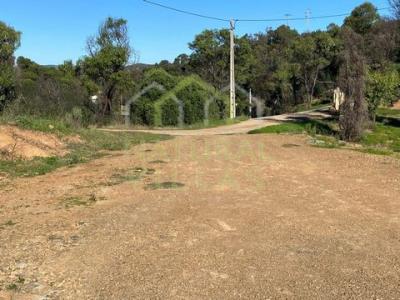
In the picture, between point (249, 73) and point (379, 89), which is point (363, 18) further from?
point (379, 89)

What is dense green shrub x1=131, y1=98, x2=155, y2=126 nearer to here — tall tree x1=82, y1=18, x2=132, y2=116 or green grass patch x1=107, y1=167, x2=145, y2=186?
tall tree x1=82, y1=18, x2=132, y2=116

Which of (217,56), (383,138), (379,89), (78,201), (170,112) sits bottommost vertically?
(383,138)

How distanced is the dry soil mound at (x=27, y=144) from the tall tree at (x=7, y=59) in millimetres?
8541

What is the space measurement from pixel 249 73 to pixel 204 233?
40210 mm

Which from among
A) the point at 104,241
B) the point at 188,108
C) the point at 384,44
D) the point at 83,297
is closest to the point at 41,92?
the point at 188,108

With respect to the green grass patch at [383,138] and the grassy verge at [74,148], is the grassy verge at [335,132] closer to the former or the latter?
the green grass patch at [383,138]

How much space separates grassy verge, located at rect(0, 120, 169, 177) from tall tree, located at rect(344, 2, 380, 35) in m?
43.2

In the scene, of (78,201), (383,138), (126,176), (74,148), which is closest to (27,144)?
(74,148)

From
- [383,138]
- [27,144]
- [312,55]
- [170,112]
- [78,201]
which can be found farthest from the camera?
[312,55]

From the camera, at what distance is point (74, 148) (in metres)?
13.7

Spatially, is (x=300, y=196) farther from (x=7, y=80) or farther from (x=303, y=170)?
(x=7, y=80)

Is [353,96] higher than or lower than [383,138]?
higher

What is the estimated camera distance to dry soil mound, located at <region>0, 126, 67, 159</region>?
11.8 meters

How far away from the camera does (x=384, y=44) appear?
44.5 metres
